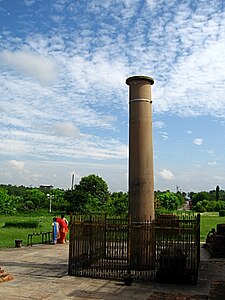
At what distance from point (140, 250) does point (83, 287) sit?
2.34 metres

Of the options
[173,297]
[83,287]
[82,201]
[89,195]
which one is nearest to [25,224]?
[83,287]

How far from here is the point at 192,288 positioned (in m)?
10.7

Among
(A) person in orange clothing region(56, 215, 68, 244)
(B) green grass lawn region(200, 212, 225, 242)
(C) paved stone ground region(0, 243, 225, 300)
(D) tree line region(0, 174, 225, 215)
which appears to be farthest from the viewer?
(D) tree line region(0, 174, 225, 215)

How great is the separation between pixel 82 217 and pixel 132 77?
495 cm

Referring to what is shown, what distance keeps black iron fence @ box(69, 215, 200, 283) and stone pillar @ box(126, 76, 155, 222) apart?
0.67m

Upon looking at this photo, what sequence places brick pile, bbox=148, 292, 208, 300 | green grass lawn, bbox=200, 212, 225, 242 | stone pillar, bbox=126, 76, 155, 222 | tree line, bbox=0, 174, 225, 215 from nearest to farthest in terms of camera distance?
brick pile, bbox=148, 292, 208, 300 < stone pillar, bbox=126, 76, 155, 222 < green grass lawn, bbox=200, 212, 225, 242 < tree line, bbox=0, 174, 225, 215

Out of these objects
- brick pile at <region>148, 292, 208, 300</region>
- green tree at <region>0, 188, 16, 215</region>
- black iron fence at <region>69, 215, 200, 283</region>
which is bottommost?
brick pile at <region>148, 292, 208, 300</region>

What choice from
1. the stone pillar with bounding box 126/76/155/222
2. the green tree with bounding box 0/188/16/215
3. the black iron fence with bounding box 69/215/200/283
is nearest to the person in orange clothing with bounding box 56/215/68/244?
the black iron fence with bounding box 69/215/200/283

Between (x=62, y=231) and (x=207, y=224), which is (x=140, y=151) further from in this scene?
(x=207, y=224)

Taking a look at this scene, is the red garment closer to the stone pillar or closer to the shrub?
the stone pillar

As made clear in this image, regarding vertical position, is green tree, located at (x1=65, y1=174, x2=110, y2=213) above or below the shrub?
above

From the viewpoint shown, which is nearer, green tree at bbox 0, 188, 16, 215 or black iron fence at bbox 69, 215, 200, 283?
black iron fence at bbox 69, 215, 200, 283

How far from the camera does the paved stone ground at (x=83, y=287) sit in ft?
31.8

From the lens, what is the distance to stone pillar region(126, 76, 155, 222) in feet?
43.0
